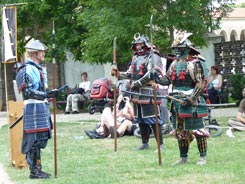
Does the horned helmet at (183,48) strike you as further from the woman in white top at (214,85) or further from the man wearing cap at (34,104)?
the woman in white top at (214,85)

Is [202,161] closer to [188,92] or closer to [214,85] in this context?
[188,92]

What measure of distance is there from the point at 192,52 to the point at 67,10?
16.9m

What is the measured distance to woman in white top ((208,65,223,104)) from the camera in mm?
22984

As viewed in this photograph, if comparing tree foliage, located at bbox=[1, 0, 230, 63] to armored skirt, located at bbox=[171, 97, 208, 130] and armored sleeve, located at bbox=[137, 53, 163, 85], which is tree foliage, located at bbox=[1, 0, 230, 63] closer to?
armored sleeve, located at bbox=[137, 53, 163, 85]

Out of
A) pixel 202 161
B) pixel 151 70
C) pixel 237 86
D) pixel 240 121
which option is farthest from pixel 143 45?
pixel 237 86

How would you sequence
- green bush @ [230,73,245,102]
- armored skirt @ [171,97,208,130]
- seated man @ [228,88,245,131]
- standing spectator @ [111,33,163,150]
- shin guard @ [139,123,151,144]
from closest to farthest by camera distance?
armored skirt @ [171,97,208,130] → standing spectator @ [111,33,163,150] → shin guard @ [139,123,151,144] → seated man @ [228,88,245,131] → green bush @ [230,73,245,102]

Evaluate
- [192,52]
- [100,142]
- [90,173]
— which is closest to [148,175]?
[90,173]

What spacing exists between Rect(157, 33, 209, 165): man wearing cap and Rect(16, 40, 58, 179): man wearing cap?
179cm

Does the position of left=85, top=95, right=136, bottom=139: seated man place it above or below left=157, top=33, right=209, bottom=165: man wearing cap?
below

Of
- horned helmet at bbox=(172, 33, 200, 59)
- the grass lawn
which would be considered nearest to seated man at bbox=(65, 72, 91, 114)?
the grass lawn

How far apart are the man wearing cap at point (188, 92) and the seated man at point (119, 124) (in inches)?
188

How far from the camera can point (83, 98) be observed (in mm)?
26281

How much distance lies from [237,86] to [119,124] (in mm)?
10316

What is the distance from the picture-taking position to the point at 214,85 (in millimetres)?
23094
